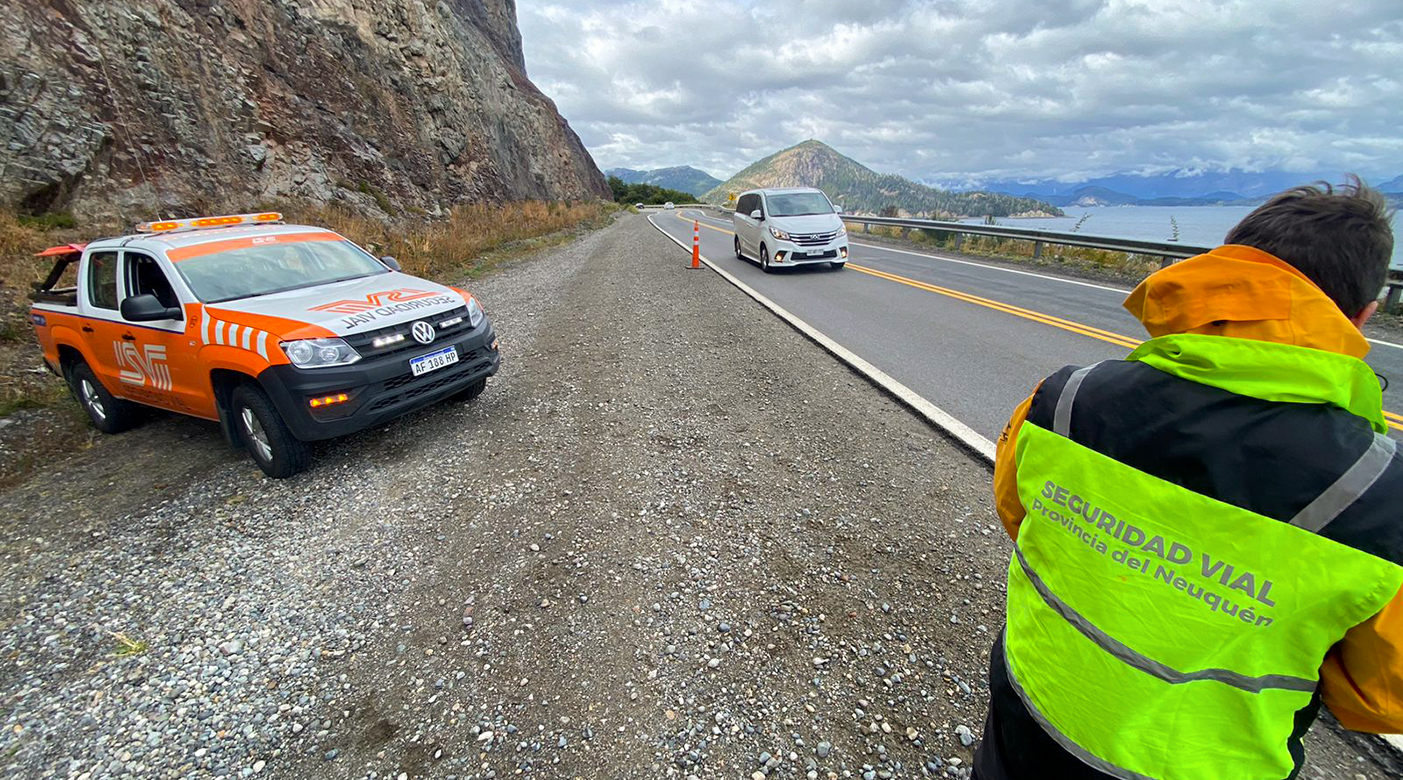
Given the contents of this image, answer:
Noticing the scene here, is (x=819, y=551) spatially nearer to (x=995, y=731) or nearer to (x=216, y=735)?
(x=995, y=731)

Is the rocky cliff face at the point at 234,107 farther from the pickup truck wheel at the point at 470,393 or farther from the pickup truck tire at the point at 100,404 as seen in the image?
the pickup truck wheel at the point at 470,393

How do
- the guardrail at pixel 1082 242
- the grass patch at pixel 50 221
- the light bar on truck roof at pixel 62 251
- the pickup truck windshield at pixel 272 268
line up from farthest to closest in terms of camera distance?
the grass patch at pixel 50 221 → the guardrail at pixel 1082 242 → the light bar on truck roof at pixel 62 251 → the pickup truck windshield at pixel 272 268

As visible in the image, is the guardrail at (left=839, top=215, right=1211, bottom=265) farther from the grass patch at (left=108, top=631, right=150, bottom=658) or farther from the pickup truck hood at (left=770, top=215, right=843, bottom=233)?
the grass patch at (left=108, top=631, right=150, bottom=658)

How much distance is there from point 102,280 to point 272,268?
139cm

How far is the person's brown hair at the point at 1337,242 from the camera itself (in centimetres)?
118

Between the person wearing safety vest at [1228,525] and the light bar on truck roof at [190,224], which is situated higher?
the light bar on truck roof at [190,224]

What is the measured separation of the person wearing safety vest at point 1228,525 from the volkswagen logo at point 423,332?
4268 millimetres

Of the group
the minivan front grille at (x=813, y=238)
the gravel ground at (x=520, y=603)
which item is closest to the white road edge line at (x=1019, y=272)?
the minivan front grille at (x=813, y=238)

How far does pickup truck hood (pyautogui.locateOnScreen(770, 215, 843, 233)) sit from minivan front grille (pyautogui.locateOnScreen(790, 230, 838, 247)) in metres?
0.10

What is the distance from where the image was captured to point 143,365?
4555mm

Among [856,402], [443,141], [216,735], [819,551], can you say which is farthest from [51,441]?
[443,141]

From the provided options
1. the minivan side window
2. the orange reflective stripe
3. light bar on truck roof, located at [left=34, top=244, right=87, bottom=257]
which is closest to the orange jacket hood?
the orange reflective stripe

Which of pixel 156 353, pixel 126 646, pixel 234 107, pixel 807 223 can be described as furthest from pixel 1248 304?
pixel 234 107

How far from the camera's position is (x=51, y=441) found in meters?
4.99
